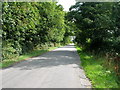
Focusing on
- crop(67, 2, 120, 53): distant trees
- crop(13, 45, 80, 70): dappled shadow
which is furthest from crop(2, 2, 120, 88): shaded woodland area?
crop(13, 45, 80, 70): dappled shadow

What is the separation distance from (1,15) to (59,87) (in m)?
8.88

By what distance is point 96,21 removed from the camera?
1817 centimetres

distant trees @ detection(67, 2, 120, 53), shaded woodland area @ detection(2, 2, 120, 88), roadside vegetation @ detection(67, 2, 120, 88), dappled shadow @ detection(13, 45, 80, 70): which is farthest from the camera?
distant trees @ detection(67, 2, 120, 53)

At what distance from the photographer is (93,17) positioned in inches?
820

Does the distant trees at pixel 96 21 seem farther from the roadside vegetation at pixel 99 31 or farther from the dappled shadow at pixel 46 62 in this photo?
the dappled shadow at pixel 46 62

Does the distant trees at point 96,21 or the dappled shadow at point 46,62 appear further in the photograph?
the distant trees at point 96,21

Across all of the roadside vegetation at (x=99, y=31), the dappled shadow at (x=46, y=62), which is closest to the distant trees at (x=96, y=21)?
the roadside vegetation at (x=99, y=31)

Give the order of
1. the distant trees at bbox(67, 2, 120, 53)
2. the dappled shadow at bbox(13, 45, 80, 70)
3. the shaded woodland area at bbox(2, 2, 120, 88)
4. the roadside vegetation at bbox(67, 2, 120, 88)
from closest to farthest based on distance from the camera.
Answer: the dappled shadow at bbox(13, 45, 80, 70)
the roadside vegetation at bbox(67, 2, 120, 88)
the shaded woodland area at bbox(2, 2, 120, 88)
the distant trees at bbox(67, 2, 120, 53)

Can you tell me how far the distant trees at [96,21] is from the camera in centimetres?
1420

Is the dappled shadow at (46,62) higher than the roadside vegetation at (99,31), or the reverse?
the roadside vegetation at (99,31)

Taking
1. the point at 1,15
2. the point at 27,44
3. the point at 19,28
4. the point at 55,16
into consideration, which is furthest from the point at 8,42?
the point at 55,16

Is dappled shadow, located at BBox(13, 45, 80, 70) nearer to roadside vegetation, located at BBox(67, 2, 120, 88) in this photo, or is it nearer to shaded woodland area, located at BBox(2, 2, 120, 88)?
roadside vegetation, located at BBox(67, 2, 120, 88)

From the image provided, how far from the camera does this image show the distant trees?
14.2 meters

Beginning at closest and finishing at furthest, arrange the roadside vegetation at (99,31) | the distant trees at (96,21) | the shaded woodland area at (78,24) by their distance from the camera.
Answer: the roadside vegetation at (99,31) → the shaded woodland area at (78,24) → the distant trees at (96,21)
